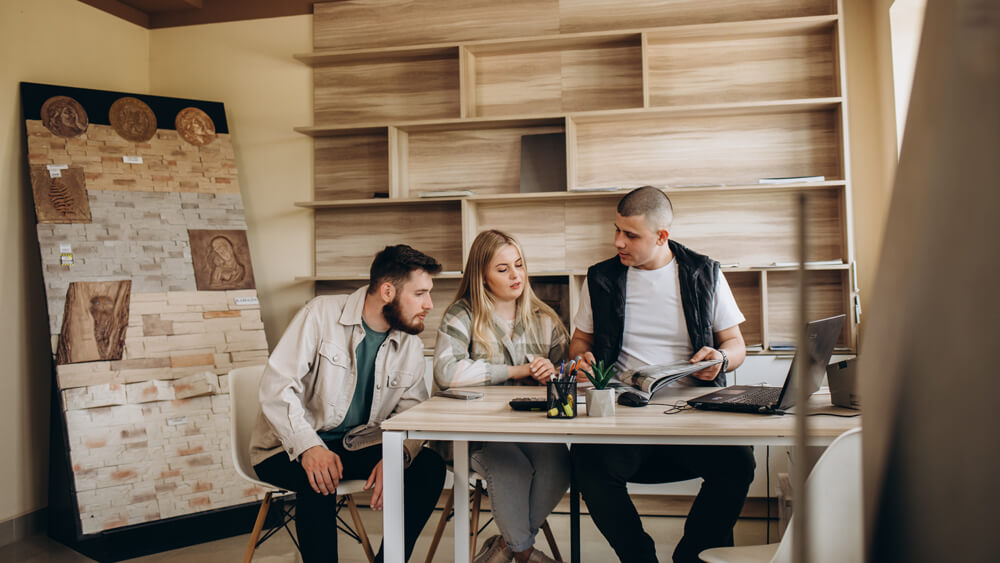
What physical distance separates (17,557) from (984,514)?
12.1 ft

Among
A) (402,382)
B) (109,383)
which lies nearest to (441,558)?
(402,382)

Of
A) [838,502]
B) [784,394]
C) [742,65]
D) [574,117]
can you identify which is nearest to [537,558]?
[784,394]

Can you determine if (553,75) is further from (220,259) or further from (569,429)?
(569,429)

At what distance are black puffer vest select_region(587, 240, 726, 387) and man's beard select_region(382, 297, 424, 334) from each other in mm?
710

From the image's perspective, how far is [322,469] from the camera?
2082 mm

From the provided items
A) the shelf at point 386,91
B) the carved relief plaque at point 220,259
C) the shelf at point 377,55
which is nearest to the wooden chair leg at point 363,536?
the carved relief plaque at point 220,259

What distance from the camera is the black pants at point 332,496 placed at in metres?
2.10

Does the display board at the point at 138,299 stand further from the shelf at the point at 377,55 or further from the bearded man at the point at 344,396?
the bearded man at the point at 344,396

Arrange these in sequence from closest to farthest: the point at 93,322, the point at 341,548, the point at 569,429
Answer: the point at 569,429
the point at 341,548
the point at 93,322

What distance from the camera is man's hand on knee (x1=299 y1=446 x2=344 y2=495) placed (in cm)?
208

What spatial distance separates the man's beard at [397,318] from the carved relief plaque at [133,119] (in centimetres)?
194

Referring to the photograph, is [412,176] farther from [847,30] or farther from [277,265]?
[847,30]

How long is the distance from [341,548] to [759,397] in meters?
1.95

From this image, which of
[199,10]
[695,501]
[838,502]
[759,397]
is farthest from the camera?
[199,10]
